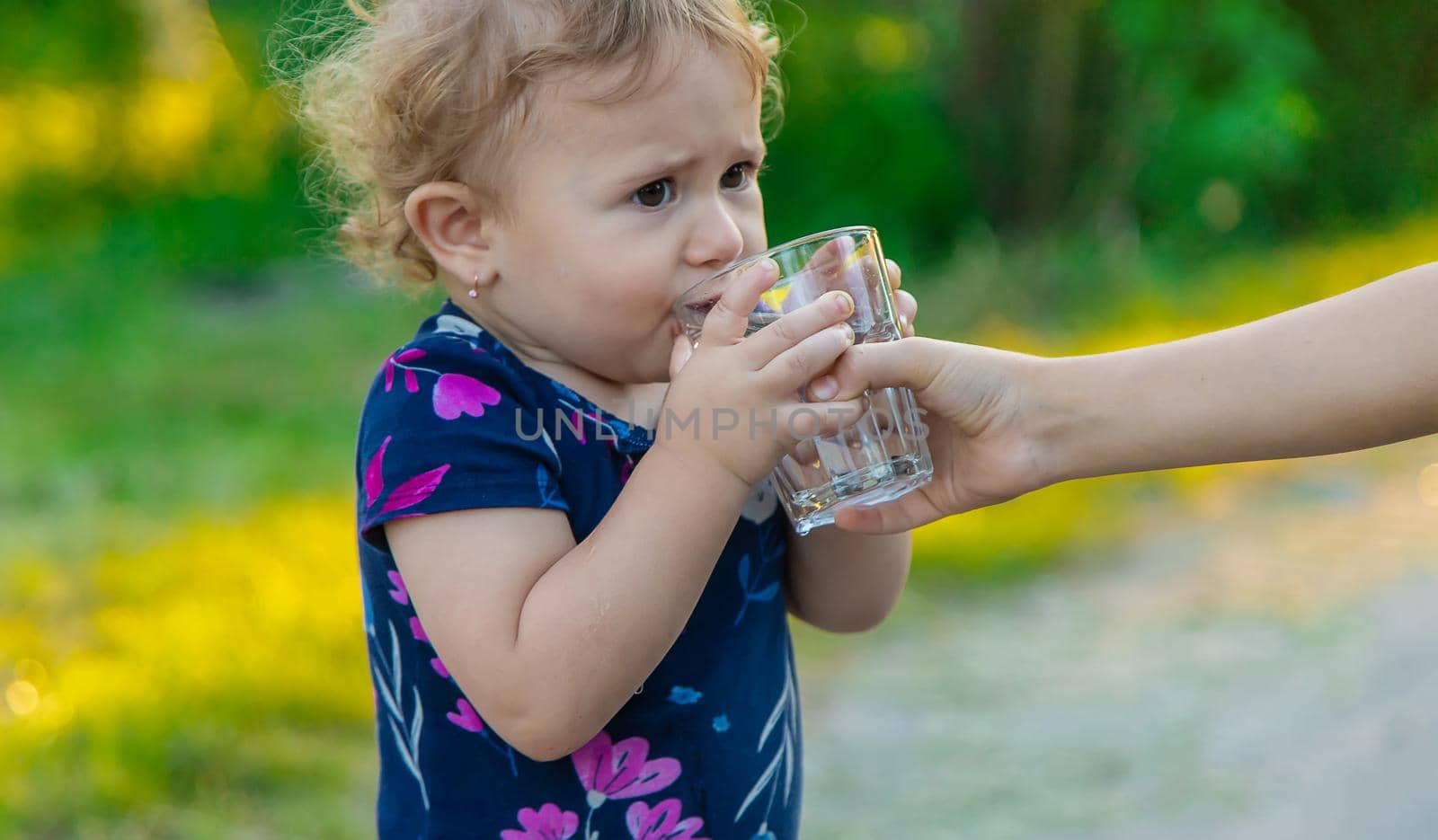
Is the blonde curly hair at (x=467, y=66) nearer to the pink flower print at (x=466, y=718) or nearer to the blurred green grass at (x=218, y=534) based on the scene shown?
the pink flower print at (x=466, y=718)

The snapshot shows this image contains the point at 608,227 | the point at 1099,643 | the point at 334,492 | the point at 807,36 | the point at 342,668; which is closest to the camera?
the point at 608,227

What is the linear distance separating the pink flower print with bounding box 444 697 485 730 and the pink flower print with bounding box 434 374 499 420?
291 millimetres

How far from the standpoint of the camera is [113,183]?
6.36m

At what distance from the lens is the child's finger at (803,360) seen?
1.19 meters

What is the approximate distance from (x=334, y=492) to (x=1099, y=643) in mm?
2000

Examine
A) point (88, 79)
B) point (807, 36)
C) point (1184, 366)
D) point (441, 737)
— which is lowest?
point (441, 737)

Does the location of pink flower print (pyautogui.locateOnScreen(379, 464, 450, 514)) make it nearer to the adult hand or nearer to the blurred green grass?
the adult hand

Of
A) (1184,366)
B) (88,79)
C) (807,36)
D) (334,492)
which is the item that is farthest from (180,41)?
(1184,366)

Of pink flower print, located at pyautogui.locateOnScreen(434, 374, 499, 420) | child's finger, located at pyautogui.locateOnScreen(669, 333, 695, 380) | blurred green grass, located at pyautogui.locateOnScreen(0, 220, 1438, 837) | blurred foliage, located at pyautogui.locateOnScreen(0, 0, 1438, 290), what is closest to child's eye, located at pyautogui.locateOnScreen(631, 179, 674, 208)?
child's finger, located at pyautogui.locateOnScreen(669, 333, 695, 380)

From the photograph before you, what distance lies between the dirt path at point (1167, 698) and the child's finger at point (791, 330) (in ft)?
4.76

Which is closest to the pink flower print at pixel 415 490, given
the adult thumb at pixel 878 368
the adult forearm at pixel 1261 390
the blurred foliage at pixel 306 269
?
the adult thumb at pixel 878 368

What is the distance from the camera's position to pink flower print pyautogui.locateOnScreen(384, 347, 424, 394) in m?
1.29

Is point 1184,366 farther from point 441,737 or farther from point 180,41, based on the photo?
point 180,41

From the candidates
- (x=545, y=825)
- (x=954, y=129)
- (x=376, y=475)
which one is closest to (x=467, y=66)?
(x=376, y=475)
